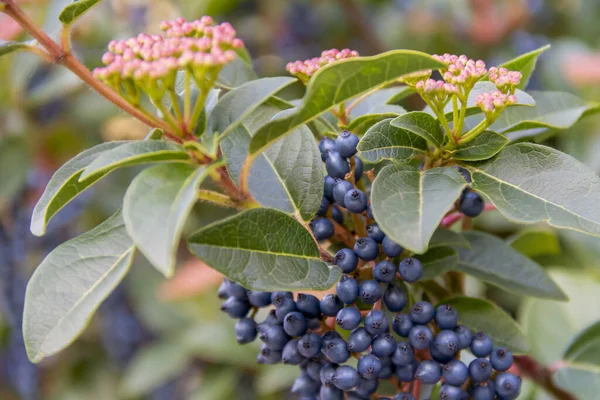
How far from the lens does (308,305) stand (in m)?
0.75

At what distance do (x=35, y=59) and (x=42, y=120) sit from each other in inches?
16.2

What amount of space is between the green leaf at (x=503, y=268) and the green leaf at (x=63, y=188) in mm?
534

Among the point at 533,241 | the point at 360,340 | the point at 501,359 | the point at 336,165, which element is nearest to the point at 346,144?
the point at 336,165

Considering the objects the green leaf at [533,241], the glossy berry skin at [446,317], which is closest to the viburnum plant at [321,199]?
the glossy berry skin at [446,317]

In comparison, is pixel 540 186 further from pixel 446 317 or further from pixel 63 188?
pixel 63 188

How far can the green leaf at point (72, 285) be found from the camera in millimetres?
659

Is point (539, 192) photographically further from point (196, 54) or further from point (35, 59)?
point (35, 59)

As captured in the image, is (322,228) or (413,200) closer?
(413,200)

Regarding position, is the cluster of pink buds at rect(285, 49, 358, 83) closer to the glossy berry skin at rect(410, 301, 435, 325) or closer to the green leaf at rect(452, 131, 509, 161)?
the green leaf at rect(452, 131, 509, 161)

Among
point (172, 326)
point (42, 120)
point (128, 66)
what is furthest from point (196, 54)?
point (42, 120)

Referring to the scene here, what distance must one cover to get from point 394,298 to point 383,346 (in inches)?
2.4

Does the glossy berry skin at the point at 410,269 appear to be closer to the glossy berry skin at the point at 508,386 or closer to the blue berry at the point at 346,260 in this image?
the blue berry at the point at 346,260

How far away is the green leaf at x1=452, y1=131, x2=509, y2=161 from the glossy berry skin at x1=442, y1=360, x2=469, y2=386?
0.83 ft

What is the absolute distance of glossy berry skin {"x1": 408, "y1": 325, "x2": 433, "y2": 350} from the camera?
0.75m
